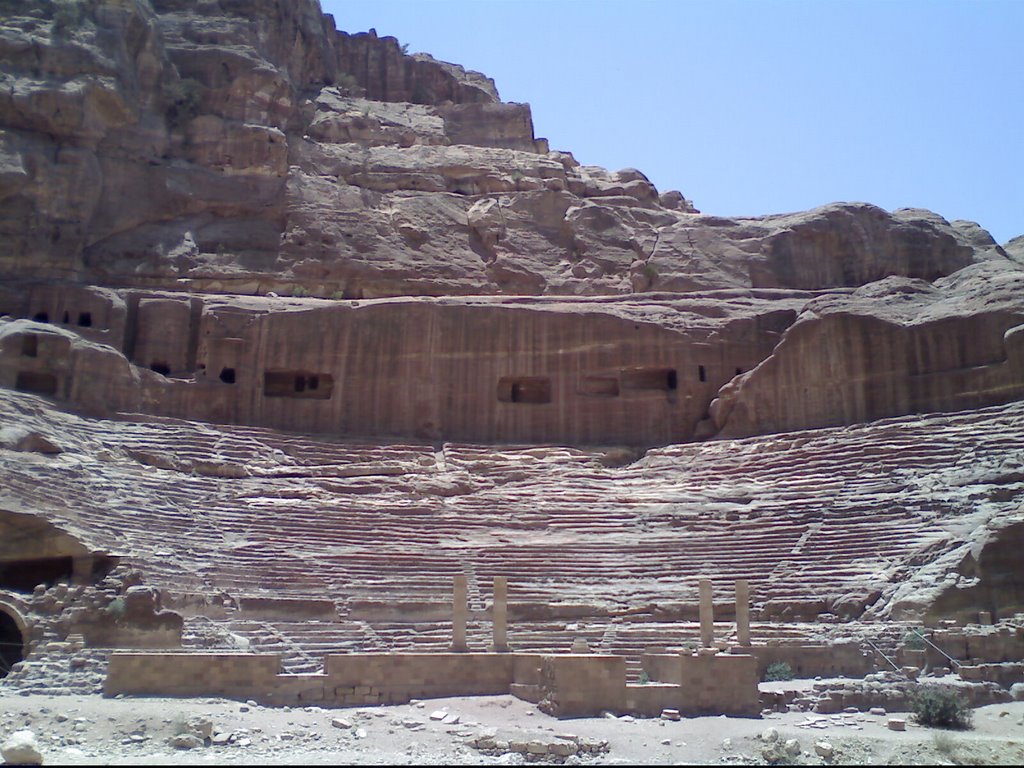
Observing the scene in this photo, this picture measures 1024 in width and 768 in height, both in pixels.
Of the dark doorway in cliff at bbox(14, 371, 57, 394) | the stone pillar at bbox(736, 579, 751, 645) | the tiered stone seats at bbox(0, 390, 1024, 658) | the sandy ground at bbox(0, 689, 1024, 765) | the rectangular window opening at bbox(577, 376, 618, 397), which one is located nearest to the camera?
the sandy ground at bbox(0, 689, 1024, 765)

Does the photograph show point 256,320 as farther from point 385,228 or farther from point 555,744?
point 555,744

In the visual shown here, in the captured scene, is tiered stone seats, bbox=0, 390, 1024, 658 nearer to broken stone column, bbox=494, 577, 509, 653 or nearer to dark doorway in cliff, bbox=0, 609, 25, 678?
broken stone column, bbox=494, 577, 509, 653

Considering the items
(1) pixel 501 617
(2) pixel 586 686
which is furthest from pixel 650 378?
(2) pixel 586 686

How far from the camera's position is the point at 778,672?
19.5 meters

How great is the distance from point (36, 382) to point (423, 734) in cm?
1813

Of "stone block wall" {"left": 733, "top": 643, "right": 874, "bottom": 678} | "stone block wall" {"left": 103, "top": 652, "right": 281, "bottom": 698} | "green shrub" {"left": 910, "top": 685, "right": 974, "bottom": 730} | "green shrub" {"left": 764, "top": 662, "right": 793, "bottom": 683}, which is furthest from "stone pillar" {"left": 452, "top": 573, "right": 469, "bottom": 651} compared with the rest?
"green shrub" {"left": 910, "top": 685, "right": 974, "bottom": 730}

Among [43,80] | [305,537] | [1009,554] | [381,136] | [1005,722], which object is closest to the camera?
[1005,722]

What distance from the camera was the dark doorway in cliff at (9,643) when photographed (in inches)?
785

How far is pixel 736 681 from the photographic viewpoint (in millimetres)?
16844

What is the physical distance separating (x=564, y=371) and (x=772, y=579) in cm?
1097

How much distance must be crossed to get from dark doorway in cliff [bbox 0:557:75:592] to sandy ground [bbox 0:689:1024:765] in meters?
5.25

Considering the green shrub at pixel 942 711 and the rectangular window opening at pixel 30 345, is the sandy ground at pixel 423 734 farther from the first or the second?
the rectangular window opening at pixel 30 345

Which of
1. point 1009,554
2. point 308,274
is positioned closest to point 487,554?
point 1009,554

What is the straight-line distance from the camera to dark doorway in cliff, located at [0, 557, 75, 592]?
21750mm
